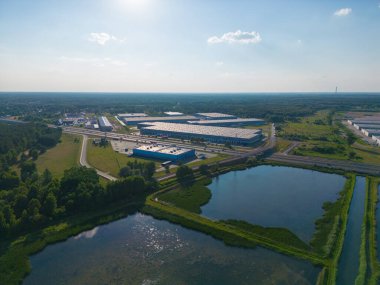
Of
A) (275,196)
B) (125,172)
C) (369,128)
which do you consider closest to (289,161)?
(275,196)

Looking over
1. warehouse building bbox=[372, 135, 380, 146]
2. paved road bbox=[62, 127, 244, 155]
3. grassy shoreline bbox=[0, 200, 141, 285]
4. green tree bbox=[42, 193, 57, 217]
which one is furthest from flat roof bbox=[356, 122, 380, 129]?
green tree bbox=[42, 193, 57, 217]

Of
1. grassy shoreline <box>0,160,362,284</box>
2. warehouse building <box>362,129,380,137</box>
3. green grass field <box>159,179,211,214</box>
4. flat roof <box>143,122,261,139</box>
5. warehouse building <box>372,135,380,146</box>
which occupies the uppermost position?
flat roof <box>143,122,261,139</box>

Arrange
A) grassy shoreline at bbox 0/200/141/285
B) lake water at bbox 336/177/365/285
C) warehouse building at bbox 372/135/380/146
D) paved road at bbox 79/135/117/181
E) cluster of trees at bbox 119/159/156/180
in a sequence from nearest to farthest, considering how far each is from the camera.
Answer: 1. lake water at bbox 336/177/365/285
2. grassy shoreline at bbox 0/200/141/285
3. cluster of trees at bbox 119/159/156/180
4. paved road at bbox 79/135/117/181
5. warehouse building at bbox 372/135/380/146

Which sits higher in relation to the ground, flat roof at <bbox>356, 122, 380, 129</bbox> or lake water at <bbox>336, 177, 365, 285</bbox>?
flat roof at <bbox>356, 122, 380, 129</bbox>

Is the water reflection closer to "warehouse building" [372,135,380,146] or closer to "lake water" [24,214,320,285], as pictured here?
"lake water" [24,214,320,285]

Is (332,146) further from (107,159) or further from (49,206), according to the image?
(49,206)

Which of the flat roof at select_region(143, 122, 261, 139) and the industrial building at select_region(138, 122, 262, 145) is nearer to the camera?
the industrial building at select_region(138, 122, 262, 145)

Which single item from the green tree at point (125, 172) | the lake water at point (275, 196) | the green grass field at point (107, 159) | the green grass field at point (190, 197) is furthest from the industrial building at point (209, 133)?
the green tree at point (125, 172)
